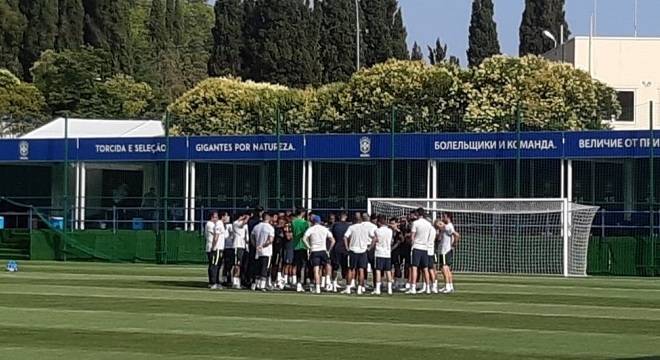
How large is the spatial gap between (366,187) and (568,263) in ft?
45.6

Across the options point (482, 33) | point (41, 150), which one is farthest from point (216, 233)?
point (482, 33)

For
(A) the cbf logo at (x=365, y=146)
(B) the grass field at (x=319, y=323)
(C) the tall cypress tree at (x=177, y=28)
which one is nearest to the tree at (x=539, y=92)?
(A) the cbf logo at (x=365, y=146)

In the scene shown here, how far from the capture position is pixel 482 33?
9256 centimetres

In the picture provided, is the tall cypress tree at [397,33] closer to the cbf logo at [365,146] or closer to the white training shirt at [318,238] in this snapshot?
the cbf logo at [365,146]

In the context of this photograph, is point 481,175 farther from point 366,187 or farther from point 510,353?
point 510,353

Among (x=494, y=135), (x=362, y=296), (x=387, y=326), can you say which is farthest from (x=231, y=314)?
(x=494, y=135)

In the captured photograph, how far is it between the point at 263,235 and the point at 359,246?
7.32 feet

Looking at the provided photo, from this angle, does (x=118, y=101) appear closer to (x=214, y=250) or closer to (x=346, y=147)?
(x=346, y=147)

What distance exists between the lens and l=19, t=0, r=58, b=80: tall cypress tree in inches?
3821

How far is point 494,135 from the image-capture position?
147 feet

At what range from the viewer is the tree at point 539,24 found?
9150cm

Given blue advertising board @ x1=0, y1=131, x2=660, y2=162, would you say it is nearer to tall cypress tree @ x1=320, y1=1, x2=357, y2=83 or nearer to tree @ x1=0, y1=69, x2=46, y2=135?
tree @ x1=0, y1=69, x2=46, y2=135

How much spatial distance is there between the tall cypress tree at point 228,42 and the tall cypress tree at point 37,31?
13.9m

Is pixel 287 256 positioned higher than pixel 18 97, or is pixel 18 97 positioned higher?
pixel 18 97
